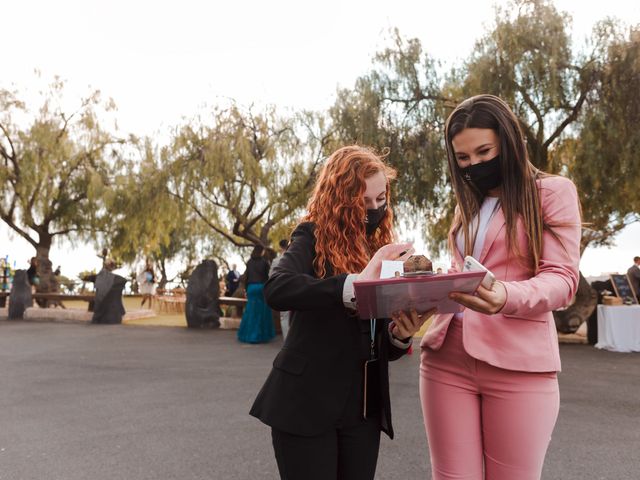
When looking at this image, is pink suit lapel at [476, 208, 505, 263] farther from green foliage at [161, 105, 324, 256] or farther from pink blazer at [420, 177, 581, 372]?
green foliage at [161, 105, 324, 256]

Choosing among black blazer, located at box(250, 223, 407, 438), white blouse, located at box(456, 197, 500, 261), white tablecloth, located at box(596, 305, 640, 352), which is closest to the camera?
black blazer, located at box(250, 223, 407, 438)

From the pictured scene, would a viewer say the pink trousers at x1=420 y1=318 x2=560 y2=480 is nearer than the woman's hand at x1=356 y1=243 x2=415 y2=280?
No

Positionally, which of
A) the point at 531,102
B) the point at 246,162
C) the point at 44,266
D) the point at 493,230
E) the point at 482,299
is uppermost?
the point at 246,162

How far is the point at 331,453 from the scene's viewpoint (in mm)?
1788

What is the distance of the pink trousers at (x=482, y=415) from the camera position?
1717 mm

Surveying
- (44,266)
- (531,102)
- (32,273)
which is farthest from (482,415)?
(44,266)

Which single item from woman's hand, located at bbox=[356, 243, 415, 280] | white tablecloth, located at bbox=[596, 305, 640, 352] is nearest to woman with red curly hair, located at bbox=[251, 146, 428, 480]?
woman's hand, located at bbox=[356, 243, 415, 280]

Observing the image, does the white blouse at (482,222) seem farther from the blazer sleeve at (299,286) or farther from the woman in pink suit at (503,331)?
the blazer sleeve at (299,286)

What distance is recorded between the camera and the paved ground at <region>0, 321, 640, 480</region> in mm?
4164

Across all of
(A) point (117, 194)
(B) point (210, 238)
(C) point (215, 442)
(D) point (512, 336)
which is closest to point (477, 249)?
(D) point (512, 336)

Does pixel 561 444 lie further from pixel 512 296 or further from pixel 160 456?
pixel 512 296

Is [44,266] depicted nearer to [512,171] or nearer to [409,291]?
[512,171]

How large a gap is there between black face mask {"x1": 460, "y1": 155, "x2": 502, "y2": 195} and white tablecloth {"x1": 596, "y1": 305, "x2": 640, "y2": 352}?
10.4 metres

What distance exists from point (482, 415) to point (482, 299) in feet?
1.72
